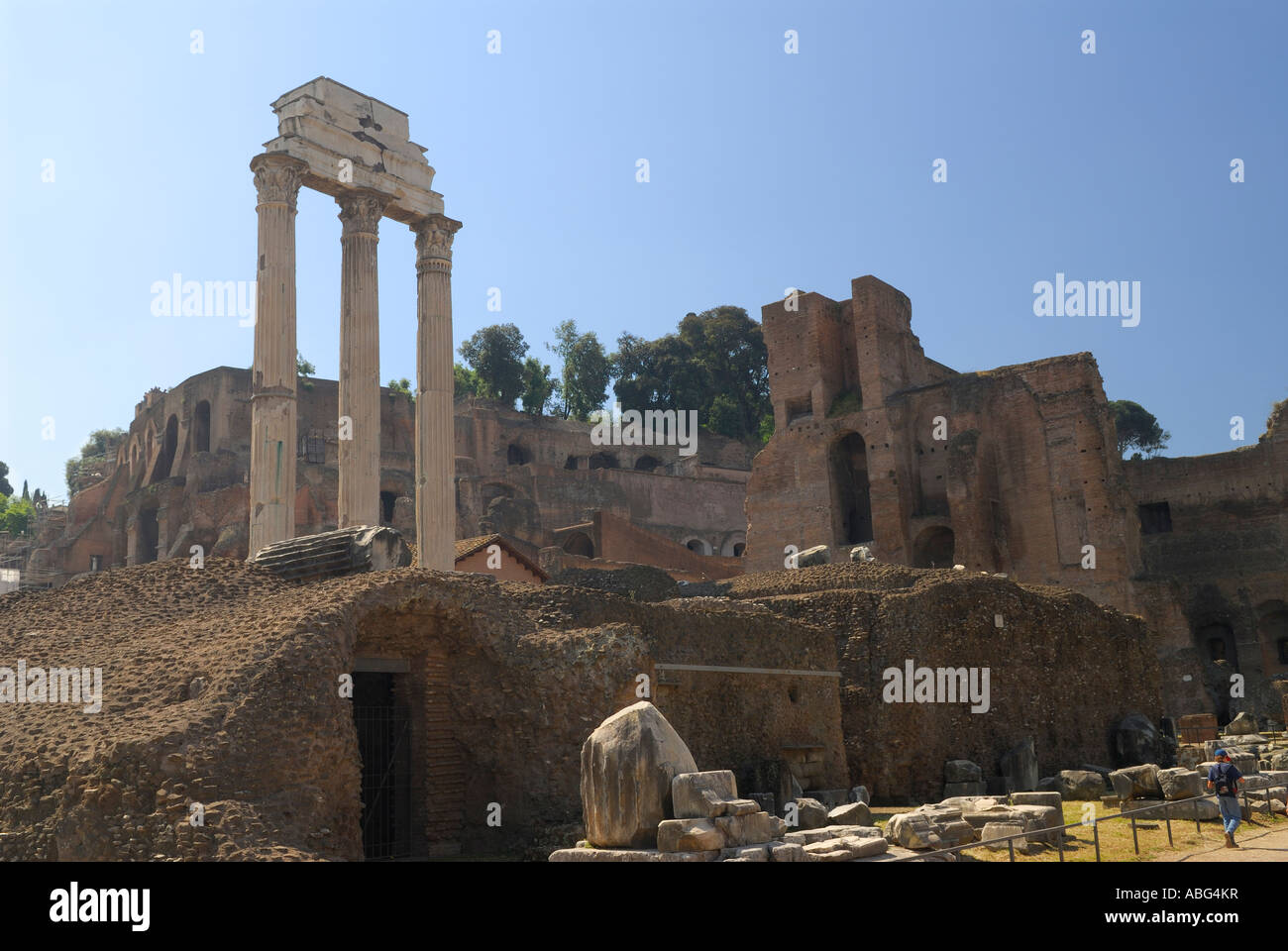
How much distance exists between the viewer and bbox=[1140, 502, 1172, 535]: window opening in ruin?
40.3 m

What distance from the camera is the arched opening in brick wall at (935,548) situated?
116ft

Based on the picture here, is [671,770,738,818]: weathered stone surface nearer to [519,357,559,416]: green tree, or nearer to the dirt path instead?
the dirt path

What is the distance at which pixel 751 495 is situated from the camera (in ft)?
125

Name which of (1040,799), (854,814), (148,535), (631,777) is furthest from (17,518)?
(631,777)

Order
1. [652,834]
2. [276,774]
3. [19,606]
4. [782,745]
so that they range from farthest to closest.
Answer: [782,745] < [19,606] < [276,774] < [652,834]

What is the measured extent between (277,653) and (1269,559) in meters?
35.4

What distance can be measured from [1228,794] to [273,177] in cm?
1591

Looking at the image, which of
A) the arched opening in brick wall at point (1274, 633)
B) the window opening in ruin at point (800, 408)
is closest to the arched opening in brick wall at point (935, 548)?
the window opening in ruin at point (800, 408)

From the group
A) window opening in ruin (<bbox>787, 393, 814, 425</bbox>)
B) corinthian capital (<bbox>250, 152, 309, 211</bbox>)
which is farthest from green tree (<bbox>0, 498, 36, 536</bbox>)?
corinthian capital (<bbox>250, 152, 309, 211</bbox>)

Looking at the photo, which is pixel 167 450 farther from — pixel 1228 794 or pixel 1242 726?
pixel 1228 794

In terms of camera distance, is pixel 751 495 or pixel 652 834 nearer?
pixel 652 834

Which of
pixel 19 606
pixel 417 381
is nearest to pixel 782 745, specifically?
pixel 19 606
